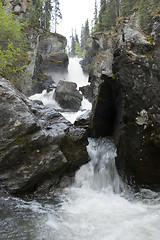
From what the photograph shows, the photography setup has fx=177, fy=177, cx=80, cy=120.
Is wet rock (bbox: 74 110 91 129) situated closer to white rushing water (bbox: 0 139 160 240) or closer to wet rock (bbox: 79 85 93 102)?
white rushing water (bbox: 0 139 160 240)

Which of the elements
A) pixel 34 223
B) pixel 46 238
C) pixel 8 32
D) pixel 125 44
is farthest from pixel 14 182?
pixel 8 32

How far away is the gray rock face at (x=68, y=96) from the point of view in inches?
1008

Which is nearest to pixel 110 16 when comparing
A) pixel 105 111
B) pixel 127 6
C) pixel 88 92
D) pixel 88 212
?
pixel 127 6

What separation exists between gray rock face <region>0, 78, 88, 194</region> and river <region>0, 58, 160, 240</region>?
51 cm

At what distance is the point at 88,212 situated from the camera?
5.33 meters

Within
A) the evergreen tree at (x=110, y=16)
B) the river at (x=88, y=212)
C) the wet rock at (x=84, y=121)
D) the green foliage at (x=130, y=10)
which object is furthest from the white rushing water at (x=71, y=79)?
the river at (x=88, y=212)

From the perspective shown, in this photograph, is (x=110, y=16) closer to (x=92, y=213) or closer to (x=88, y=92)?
(x=88, y=92)

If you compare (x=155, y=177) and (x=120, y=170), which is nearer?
(x=155, y=177)

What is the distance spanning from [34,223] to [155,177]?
4.44m

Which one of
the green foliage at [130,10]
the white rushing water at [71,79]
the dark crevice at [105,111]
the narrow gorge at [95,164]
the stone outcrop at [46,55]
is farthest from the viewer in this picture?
the stone outcrop at [46,55]

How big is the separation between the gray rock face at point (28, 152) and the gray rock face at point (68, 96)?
17.9 m

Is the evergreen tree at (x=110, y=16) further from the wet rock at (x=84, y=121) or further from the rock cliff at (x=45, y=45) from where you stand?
the wet rock at (x=84, y=121)

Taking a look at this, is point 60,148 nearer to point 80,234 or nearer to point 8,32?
point 80,234

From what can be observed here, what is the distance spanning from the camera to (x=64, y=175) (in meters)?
7.39
